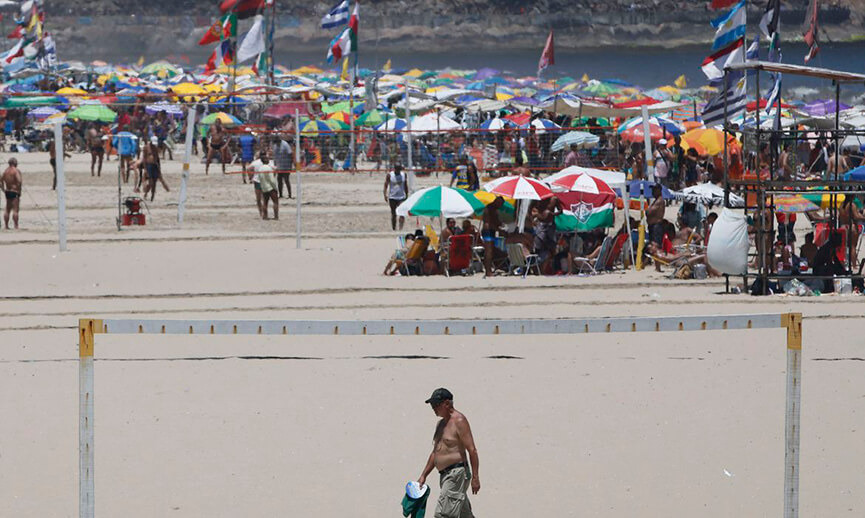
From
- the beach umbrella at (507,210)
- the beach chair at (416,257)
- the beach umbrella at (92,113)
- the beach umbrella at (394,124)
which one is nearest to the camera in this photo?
the beach chair at (416,257)

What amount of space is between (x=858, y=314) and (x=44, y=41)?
48964 millimetres

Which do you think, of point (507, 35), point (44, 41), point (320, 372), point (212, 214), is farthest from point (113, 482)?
point (507, 35)

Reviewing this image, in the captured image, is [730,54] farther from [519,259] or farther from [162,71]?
[162,71]

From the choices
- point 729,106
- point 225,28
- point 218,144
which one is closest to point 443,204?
point 729,106

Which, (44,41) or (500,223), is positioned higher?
(44,41)

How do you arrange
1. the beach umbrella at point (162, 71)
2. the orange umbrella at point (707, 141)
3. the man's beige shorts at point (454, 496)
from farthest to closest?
1. the beach umbrella at point (162, 71)
2. the orange umbrella at point (707, 141)
3. the man's beige shorts at point (454, 496)

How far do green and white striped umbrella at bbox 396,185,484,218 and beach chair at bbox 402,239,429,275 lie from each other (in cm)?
42

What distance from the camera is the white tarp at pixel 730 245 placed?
1343 cm

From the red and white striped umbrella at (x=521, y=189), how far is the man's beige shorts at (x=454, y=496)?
876 centimetres

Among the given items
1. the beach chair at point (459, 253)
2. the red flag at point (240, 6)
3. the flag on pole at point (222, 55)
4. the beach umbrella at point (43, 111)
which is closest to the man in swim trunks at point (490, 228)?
the beach chair at point (459, 253)

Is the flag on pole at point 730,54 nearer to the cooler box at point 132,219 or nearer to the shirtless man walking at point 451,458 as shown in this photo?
the cooler box at point 132,219

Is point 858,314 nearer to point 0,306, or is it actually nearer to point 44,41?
point 0,306

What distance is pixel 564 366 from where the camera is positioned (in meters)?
10.1

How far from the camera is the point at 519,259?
15.1m
